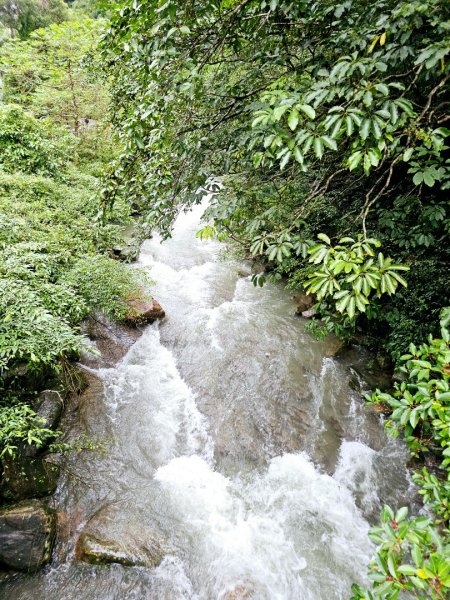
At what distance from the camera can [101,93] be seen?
10438 mm

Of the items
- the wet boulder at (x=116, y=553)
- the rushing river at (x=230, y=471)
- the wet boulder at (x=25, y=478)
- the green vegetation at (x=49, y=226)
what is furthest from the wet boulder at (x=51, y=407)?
the wet boulder at (x=116, y=553)

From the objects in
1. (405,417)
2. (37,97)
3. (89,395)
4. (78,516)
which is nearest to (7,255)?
(89,395)

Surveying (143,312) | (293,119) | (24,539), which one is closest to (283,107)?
(293,119)

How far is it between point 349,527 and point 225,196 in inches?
171

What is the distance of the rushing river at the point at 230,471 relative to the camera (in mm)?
3541

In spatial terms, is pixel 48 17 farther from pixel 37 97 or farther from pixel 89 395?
pixel 89 395

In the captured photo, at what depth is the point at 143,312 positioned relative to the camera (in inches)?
282

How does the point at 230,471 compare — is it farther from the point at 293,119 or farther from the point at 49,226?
the point at 49,226

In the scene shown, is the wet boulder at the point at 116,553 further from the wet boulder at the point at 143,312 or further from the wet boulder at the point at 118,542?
the wet boulder at the point at 143,312

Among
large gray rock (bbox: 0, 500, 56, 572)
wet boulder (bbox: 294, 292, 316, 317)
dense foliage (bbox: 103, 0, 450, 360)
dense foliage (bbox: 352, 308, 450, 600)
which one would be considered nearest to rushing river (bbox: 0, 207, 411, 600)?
large gray rock (bbox: 0, 500, 56, 572)

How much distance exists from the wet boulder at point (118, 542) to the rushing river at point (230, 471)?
44 mm

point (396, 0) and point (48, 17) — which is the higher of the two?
point (48, 17)

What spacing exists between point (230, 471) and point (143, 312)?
12.6 ft

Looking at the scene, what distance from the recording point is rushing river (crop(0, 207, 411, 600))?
354 cm
